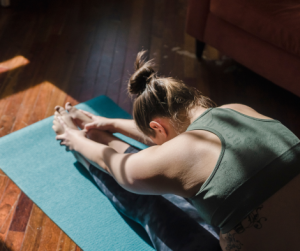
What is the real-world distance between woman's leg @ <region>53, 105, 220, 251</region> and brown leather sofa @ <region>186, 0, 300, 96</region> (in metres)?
0.99

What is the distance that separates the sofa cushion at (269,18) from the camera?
1.59 meters

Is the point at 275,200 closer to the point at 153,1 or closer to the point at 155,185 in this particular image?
the point at 155,185

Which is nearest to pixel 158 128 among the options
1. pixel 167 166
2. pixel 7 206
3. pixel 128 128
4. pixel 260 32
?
pixel 167 166

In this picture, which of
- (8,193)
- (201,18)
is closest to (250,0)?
(201,18)

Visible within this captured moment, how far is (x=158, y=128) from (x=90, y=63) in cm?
127

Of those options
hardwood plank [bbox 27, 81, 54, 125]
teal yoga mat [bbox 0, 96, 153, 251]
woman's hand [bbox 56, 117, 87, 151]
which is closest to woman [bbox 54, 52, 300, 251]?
teal yoga mat [bbox 0, 96, 153, 251]

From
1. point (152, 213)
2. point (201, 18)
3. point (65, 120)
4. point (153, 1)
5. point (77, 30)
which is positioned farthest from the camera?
point (153, 1)

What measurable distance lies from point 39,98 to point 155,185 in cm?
119

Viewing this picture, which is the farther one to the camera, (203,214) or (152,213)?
(152,213)

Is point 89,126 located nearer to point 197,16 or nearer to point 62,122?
point 62,122

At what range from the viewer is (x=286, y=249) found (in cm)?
84

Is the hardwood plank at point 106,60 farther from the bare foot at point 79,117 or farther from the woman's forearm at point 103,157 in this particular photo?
the woman's forearm at point 103,157

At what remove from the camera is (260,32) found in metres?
1.70

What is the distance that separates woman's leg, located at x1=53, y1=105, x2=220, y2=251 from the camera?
1066mm
